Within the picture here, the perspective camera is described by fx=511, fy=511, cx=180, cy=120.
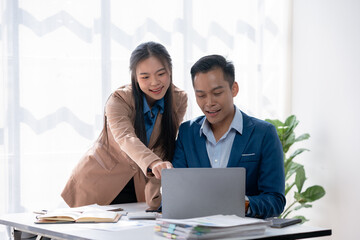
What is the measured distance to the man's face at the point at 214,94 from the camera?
84.1 inches

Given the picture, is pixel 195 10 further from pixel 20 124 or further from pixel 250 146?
pixel 250 146

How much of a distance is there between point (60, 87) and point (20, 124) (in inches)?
15.1

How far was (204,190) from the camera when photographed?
1696 mm

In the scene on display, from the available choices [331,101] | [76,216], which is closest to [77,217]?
[76,216]

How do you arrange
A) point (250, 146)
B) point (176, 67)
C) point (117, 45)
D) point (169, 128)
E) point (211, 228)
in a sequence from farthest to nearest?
point (176, 67), point (117, 45), point (169, 128), point (250, 146), point (211, 228)

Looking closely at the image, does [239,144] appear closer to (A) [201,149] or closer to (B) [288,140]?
(A) [201,149]

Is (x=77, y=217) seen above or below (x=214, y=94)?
below

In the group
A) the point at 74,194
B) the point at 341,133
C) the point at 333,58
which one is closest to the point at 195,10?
the point at 333,58

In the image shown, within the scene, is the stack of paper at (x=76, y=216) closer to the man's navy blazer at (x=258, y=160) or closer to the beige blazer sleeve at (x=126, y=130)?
the beige blazer sleeve at (x=126, y=130)

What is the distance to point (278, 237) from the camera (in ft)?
5.27

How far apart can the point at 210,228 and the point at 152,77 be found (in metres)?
1.02

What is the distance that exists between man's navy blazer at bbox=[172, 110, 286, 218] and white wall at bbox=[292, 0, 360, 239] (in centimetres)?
193

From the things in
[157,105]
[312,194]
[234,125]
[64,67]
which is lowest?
[312,194]

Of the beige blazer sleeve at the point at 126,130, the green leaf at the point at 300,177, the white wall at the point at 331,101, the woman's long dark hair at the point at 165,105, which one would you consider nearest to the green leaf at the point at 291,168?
the green leaf at the point at 300,177
